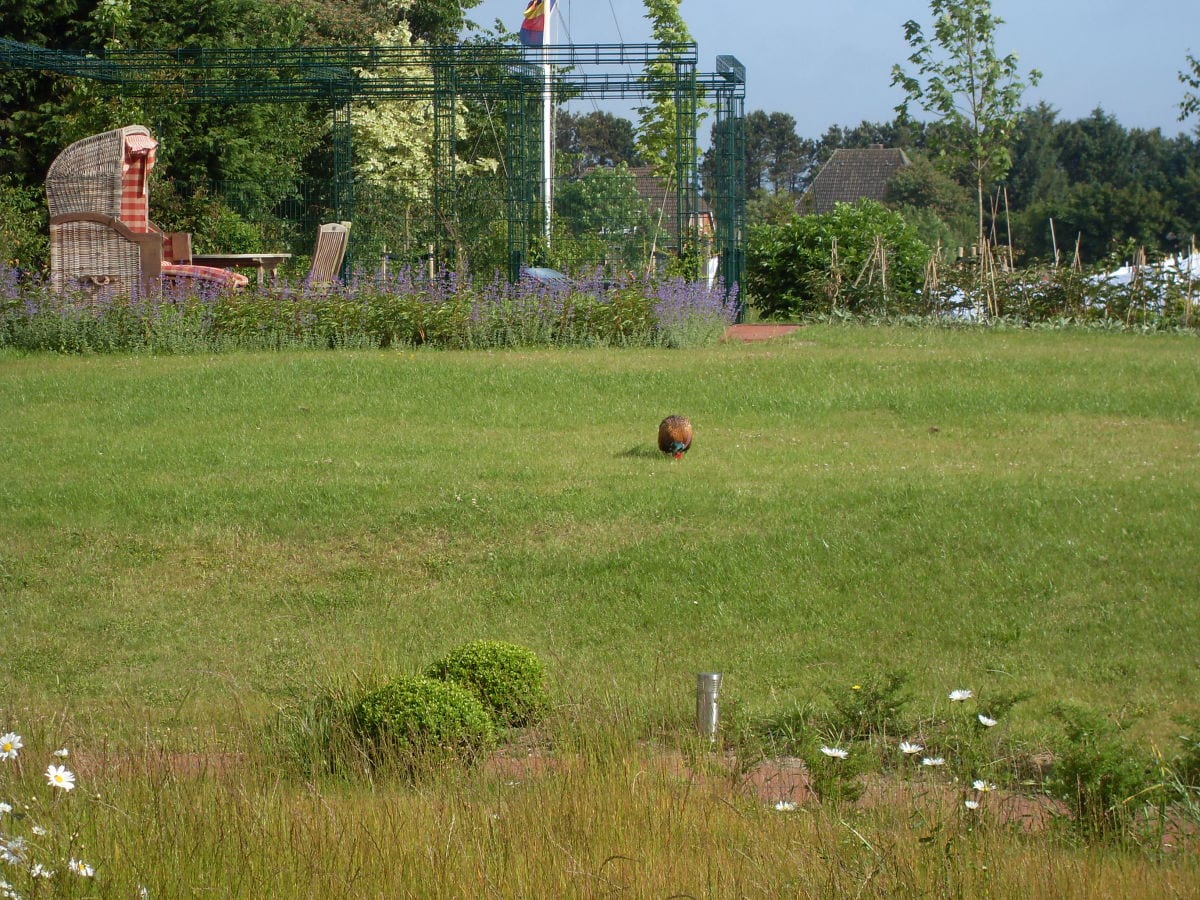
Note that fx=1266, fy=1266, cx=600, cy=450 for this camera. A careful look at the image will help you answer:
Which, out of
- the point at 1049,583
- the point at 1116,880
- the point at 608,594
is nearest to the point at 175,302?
the point at 608,594

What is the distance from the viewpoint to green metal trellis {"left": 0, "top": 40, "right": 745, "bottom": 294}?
17.0 meters

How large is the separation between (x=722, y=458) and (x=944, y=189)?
48.0 metres

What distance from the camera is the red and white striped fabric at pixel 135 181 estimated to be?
1428 cm

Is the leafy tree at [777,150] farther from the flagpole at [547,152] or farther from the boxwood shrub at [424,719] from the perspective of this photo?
the boxwood shrub at [424,719]

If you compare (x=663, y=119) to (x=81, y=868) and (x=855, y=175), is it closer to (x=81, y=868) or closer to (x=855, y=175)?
(x=81, y=868)

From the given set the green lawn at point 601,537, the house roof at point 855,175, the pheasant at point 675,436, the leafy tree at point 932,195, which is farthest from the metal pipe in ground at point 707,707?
the house roof at point 855,175

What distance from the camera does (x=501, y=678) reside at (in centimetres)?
464

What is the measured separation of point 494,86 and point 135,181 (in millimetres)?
6304

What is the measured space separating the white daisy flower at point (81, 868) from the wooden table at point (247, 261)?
12.5m

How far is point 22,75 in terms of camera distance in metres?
21.7

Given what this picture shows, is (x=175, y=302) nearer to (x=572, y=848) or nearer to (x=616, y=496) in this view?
(x=616, y=496)

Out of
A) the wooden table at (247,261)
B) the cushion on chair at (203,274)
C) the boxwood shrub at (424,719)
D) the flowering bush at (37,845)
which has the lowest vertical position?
the boxwood shrub at (424,719)

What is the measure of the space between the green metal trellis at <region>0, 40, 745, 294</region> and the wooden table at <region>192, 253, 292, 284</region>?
3374mm

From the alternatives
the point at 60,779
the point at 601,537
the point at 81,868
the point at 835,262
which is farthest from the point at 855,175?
the point at 81,868
